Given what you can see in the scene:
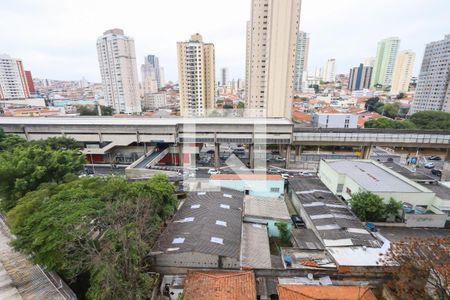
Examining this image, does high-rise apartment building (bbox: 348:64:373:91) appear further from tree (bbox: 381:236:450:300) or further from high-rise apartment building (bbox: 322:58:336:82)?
tree (bbox: 381:236:450:300)

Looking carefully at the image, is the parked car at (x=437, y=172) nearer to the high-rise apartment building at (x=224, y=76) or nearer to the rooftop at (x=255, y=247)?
the rooftop at (x=255, y=247)

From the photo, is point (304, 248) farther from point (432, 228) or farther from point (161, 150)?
point (161, 150)

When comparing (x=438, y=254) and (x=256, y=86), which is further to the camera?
(x=256, y=86)

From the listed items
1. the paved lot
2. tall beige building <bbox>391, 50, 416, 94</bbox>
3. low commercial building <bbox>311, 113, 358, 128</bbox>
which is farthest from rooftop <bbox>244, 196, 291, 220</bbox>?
tall beige building <bbox>391, 50, 416, 94</bbox>

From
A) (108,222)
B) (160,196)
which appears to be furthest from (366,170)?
(108,222)

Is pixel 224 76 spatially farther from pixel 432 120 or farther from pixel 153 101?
pixel 432 120
